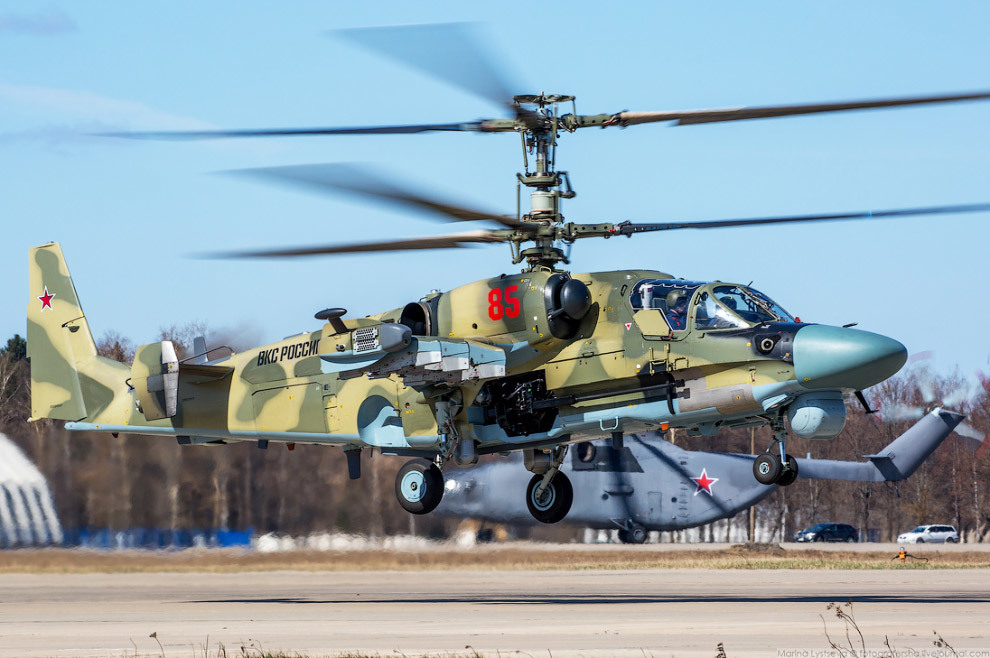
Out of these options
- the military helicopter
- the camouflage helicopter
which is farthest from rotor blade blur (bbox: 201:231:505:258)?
the military helicopter

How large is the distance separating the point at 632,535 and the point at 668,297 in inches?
907

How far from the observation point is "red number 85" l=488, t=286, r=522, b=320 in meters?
18.4

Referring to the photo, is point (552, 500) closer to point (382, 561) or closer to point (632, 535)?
point (382, 561)

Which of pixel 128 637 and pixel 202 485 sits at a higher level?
pixel 202 485

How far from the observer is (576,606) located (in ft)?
62.2

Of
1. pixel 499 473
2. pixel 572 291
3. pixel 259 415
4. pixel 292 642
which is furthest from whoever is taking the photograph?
pixel 499 473

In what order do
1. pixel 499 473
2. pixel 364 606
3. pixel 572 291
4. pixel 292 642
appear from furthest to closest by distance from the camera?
pixel 499 473 < pixel 364 606 < pixel 572 291 < pixel 292 642

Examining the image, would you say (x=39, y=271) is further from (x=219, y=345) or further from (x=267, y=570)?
(x=267, y=570)

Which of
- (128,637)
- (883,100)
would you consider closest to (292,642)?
(128,637)

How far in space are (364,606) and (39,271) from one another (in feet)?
33.0

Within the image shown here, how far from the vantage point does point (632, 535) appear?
39281 millimetres

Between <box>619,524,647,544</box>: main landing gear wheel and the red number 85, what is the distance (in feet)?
72.8

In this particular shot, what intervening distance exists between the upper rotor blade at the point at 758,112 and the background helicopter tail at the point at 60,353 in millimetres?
11851

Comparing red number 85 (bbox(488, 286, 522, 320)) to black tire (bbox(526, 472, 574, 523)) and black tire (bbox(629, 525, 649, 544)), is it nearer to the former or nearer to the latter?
black tire (bbox(526, 472, 574, 523))
